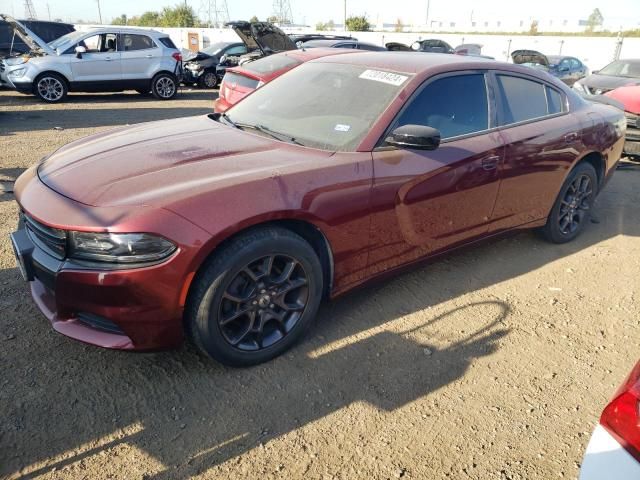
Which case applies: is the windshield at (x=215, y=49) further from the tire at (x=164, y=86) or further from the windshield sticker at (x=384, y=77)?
the windshield sticker at (x=384, y=77)

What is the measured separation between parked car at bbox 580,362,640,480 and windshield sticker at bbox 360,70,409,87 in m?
2.30

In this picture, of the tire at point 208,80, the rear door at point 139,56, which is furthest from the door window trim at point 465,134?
the tire at point 208,80

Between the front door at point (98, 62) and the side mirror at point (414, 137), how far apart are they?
10888mm

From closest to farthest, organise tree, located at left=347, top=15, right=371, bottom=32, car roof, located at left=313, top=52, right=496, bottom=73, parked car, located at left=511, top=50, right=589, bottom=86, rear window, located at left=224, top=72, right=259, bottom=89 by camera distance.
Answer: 1. car roof, located at left=313, top=52, right=496, bottom=73
2. rear window, located at left=224, top=72, right=259, bottom=89
3. parked car, located at left=511, top=50, right=589, bottom=86
4. tree, located at left=347, top=15, right=371, bottom=32

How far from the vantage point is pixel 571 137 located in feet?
13.8

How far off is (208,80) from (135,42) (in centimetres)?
347

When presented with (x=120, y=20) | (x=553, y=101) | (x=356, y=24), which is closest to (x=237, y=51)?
(x=553, y=101)

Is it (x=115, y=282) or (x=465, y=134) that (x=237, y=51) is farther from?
(x=115, y=282)

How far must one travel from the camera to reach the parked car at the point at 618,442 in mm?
1414

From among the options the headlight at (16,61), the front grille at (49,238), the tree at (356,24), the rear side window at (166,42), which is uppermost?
the tree at (356,24)

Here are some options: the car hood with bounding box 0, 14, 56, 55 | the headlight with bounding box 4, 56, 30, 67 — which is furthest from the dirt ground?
the car hood with bounding box 0, 14, 56, 55

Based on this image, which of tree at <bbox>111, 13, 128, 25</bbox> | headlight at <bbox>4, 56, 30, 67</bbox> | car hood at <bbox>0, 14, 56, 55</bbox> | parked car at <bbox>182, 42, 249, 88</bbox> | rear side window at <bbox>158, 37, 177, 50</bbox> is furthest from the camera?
tree at <bbox>111, 13, 128, 25</bbox>

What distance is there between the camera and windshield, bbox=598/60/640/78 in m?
10.5

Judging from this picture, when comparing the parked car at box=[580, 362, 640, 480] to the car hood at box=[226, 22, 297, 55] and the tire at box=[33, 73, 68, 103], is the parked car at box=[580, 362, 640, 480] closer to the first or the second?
the car hood at box=[226, 22, 297, 55]
